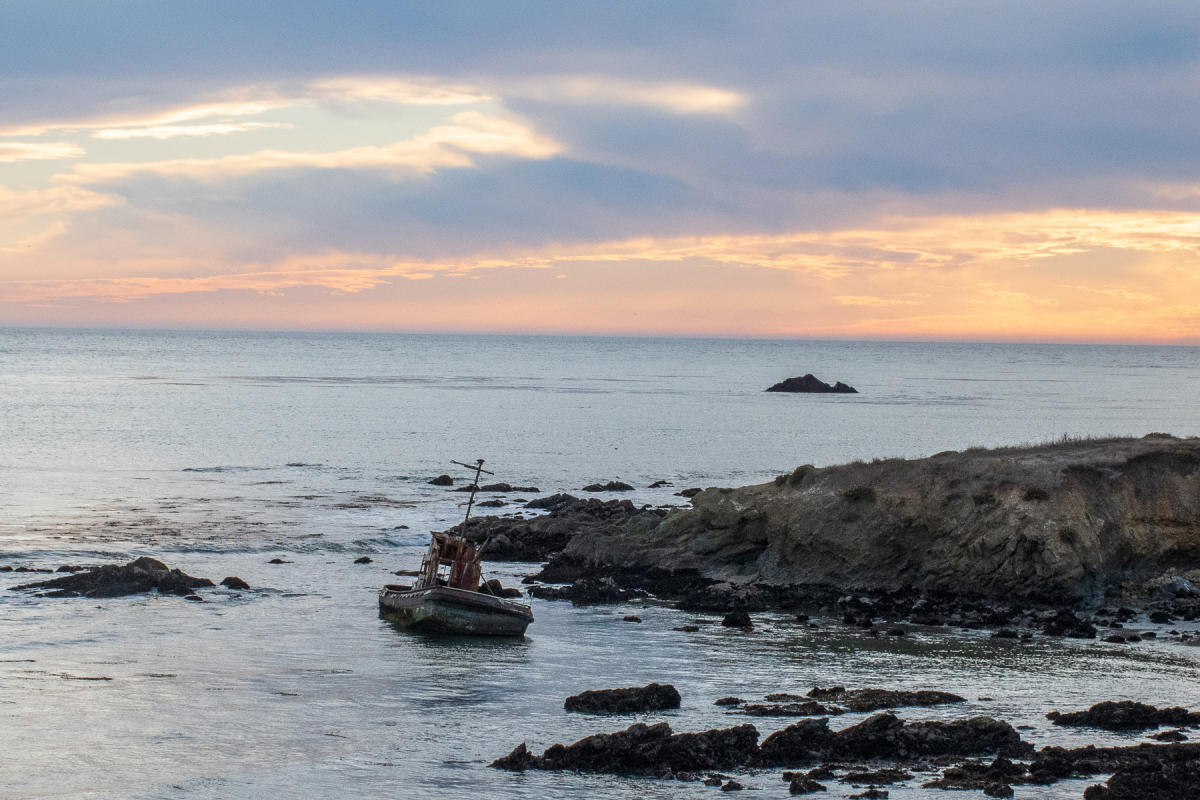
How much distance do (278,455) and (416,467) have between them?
10093mm

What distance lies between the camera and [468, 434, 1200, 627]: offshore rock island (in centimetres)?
3388

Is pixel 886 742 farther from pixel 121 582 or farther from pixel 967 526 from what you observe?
pixel 121 582

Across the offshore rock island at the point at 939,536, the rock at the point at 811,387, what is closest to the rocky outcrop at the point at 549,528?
the offshore rock island at the point at 939,536

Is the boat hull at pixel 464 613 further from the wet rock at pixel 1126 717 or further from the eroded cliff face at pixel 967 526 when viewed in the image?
the wet rock at pixel 1126 717

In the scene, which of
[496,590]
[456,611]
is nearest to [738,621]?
[496,590]

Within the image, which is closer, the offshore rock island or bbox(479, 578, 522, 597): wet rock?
bbox(479, 578, 522, 597): wet rock

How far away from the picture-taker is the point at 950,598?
33.6 m

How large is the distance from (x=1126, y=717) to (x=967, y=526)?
14300mm

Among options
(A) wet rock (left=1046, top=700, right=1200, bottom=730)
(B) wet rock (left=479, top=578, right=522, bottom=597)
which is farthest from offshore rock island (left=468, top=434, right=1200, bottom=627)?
(A) wet rock (left=1046, top=700, right=1200, bottom=730)

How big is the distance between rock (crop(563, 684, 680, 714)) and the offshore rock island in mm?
10846

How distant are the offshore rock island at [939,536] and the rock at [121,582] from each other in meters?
10.3

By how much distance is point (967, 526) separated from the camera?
34906 mm

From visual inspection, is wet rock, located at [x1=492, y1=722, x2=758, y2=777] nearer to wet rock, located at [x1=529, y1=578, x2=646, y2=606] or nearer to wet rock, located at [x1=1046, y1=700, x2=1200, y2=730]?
wet rock, located at [x1=1046, y1=700, x2=1200, y2=730]

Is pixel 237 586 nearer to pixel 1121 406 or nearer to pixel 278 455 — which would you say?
pixel 278 455
